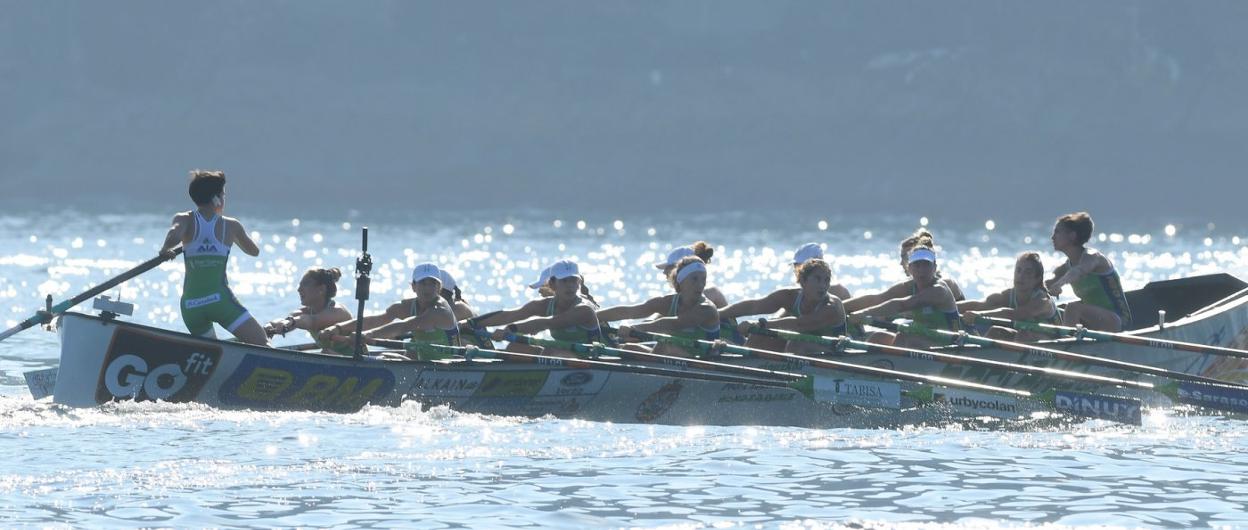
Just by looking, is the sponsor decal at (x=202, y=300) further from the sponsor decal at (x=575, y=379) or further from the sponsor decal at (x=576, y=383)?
the sponsor decal at (x=575, y=379)

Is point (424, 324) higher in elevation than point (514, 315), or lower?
lower

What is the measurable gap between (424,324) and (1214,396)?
322 inches

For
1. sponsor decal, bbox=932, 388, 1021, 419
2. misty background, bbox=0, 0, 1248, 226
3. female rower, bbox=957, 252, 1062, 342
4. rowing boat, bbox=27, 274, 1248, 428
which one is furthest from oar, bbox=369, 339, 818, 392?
misty background, bbox=0, 0, 1248, 226

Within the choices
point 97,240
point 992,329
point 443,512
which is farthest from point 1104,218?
point 443,512

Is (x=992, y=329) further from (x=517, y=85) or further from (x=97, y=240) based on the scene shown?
(x=517, y=85)

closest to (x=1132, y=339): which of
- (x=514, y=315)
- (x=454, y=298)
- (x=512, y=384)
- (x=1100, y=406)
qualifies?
(x=1100, y=406)

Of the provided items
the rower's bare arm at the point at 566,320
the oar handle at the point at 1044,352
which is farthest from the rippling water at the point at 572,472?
the rower's bare arm at the point at 566,320

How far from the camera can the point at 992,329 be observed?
22203 millimetres

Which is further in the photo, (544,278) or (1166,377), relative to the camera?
(544,278)

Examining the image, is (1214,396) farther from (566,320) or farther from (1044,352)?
(566,320)

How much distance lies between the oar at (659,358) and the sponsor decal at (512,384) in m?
0.94

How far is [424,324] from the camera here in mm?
20141

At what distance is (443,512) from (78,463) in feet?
11.5

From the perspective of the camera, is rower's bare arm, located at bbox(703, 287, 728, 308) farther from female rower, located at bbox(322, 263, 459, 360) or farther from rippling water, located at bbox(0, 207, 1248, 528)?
rippling water, located at bbox(0, 207, 1248, 528)
